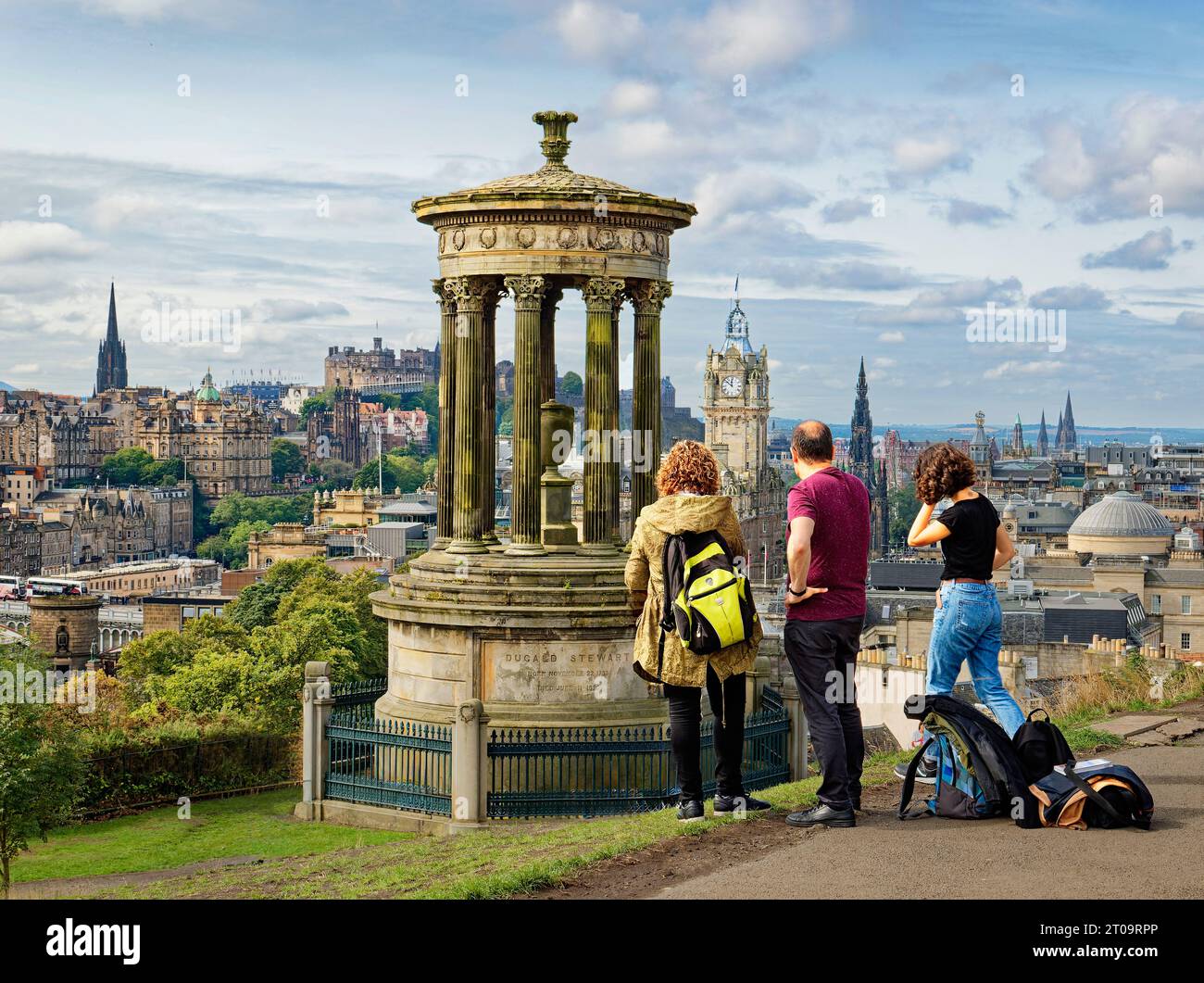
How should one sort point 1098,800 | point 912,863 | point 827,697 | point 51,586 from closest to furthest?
1. point 912,863
2. point 1098,800
3. point 827,697
4. point 51,586

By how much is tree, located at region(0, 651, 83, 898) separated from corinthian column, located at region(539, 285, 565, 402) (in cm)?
763

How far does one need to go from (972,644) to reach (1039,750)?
0.92 metres

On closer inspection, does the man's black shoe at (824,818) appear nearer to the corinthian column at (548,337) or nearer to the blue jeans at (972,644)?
the blue jeans at (972,644)

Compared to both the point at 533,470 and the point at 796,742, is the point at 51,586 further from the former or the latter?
the point at 796,742

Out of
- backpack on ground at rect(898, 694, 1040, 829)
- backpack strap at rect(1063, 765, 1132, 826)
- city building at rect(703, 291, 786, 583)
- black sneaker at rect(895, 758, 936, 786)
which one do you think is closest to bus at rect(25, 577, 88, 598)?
city building at rect(703, 291, 786, 583)

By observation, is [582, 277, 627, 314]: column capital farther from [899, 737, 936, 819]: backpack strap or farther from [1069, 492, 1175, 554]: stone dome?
[1069, 492, 1175, 554]: stone dome

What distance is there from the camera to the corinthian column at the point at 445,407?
74.9ft

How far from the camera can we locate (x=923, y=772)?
12164 mm

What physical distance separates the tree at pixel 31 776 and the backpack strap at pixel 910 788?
1150cm

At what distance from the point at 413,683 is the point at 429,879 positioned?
10847 millimetres

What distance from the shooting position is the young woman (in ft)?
38.0

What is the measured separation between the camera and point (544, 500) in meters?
22.2

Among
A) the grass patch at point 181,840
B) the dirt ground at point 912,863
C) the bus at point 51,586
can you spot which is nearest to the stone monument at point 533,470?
the grass patch at point 181,840

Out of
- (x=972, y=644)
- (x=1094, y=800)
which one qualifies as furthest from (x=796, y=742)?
(x=1094, y=800)
